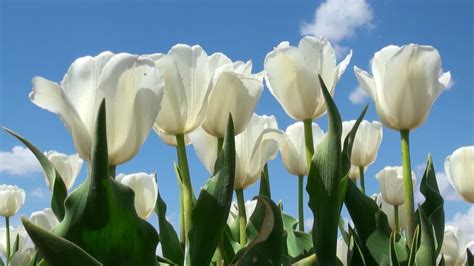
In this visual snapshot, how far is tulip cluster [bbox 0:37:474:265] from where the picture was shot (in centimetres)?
93

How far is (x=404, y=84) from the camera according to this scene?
161 cm

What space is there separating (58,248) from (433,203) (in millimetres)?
1046

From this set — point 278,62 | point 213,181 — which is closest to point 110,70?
point 213,181

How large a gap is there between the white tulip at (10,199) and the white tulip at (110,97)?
3.27 metres

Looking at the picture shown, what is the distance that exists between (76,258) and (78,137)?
25 cm

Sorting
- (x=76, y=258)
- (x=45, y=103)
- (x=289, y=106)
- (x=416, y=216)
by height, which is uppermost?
(x=289, y=106)

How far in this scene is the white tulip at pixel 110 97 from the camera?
1041 millimetres

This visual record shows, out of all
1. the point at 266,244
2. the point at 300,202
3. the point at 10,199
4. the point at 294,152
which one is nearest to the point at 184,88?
the point at 266,244

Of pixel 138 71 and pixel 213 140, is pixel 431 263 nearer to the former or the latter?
pixel 213 140

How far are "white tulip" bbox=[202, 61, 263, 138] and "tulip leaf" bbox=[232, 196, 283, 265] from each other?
1.04 ft

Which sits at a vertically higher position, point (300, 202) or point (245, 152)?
point (245, 152)

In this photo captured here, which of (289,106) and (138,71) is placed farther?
(289,106)

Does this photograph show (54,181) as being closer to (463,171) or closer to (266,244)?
(266,244)

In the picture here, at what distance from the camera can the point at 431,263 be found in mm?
1352
